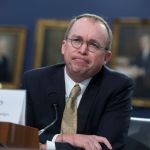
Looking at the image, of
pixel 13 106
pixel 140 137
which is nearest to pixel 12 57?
pixel 140 137

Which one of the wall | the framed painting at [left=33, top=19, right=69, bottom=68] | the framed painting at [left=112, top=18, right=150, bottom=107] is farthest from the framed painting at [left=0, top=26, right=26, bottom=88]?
the framed painting at [left=112, top=18, right=150, bottom=107]

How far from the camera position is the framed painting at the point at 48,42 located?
484cm

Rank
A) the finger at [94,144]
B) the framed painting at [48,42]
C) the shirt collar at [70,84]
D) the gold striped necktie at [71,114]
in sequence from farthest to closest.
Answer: the framed painting at [48,42] < the shirt collar at [70,84] < the gold striped necktie at [71,114] < the finger at [94,144]

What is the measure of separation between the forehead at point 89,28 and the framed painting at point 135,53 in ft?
8.37

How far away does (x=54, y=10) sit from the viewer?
16.2 feet

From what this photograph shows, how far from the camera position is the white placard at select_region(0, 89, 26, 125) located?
1.37 meters

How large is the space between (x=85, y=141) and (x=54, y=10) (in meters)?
Result: 3.42

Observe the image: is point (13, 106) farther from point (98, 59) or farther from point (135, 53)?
point (135, 53)

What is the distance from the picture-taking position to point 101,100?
2.06 m

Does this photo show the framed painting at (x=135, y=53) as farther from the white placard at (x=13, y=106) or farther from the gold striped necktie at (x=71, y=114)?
the white placard at (x=13, y=106)

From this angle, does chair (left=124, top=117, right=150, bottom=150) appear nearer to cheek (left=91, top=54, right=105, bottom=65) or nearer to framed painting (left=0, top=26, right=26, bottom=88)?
cheek (left=91, top=54, right=105, bottom=65)

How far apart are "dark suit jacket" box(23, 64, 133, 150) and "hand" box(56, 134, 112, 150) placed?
159 millimetres

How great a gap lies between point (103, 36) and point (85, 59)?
0.15 meters

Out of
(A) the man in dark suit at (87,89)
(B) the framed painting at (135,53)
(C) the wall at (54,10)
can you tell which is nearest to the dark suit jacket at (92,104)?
(A) the man in dark suit at (87,89)
